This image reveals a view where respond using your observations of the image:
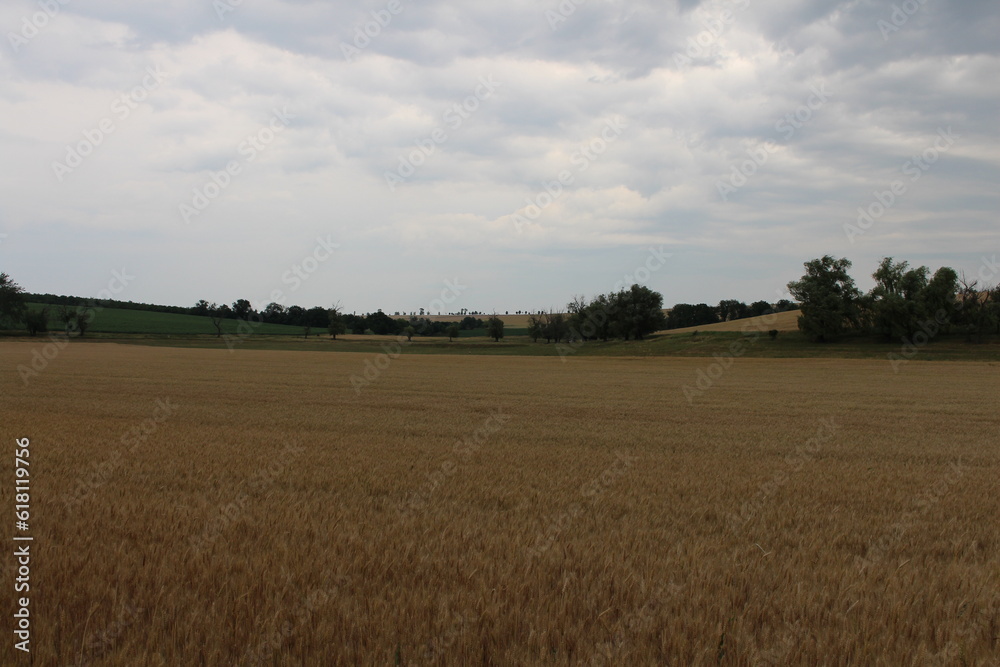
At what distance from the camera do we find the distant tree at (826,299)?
79.0 meters

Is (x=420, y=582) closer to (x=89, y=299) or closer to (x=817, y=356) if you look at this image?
(x=817, y=356)

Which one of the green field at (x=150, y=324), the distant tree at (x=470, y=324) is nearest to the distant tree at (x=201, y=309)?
the green field at (x=150, y=324)

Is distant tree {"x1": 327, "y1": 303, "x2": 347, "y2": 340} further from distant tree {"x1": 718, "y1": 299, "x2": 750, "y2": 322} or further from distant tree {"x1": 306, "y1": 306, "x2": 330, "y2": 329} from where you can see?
distant tree {"x1": 718, "y1": 299, "x2": 750, "y2": 322}

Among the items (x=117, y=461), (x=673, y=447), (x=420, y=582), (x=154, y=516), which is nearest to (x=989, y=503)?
(x=673, y=447)

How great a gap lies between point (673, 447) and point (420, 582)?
970 centimetres

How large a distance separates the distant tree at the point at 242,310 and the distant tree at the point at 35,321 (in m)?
47.1

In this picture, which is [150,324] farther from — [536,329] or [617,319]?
[617,319]

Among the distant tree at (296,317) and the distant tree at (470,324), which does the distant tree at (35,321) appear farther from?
the distant tree at (470,324)

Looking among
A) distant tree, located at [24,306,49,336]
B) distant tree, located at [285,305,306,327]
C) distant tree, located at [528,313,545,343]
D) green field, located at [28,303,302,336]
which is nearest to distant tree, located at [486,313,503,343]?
distant tree, located at [528,313,545,343]

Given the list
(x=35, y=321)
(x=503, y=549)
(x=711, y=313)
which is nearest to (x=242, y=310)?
(x=35, y=321)

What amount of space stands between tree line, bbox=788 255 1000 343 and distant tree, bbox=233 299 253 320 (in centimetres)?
12857

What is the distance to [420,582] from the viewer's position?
5.09m

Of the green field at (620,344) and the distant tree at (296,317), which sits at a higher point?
the distant tree at (296,317)

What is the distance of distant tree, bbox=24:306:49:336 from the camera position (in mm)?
105875
